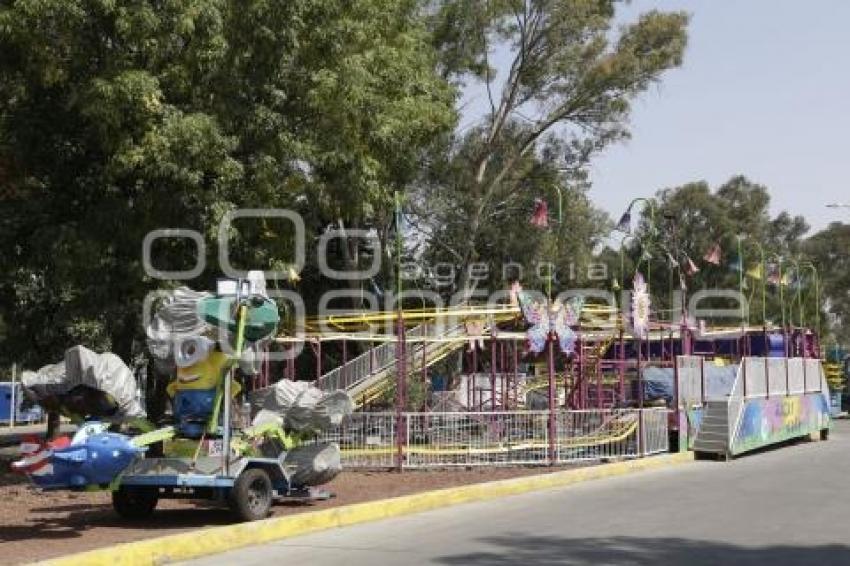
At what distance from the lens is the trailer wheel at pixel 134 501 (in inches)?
459

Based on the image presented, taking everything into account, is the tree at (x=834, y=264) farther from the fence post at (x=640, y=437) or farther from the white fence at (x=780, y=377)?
the fence post at (x=640, y=437)

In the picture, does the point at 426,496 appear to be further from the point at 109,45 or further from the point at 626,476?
the point at 109,45

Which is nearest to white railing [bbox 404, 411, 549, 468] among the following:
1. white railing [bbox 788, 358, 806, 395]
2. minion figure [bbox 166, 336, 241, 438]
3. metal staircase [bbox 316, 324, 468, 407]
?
minion figure [bbox 166, 336, 241, 438]

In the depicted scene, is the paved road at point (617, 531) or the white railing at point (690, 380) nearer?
the paved road at point (617, 531)

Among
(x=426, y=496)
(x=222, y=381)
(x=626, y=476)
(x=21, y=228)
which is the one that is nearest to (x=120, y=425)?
(x=222, y=381)

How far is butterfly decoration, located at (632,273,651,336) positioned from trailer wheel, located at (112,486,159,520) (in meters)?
12.2

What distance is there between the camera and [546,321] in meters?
19.2

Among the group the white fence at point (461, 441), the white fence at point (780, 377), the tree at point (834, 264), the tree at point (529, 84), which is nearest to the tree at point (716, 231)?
the tree at point (834, 264)

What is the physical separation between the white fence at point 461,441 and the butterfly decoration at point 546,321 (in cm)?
139

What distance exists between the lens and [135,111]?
13.8 meters

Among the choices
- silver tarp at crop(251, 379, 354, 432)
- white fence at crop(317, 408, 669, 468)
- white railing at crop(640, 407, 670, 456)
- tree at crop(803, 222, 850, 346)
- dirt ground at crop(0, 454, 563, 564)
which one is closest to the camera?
dirt ground at crop(0, 454, 563, 564)

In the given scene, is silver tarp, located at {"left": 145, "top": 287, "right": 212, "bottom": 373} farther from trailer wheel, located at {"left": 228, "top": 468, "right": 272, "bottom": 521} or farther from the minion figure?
trailer wheel, located at {"left": 228, "top": 468, "right": 272, "bottom": 521}

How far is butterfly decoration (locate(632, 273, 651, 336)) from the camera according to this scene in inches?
842

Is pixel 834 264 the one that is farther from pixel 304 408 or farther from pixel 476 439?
pixel 304 408
